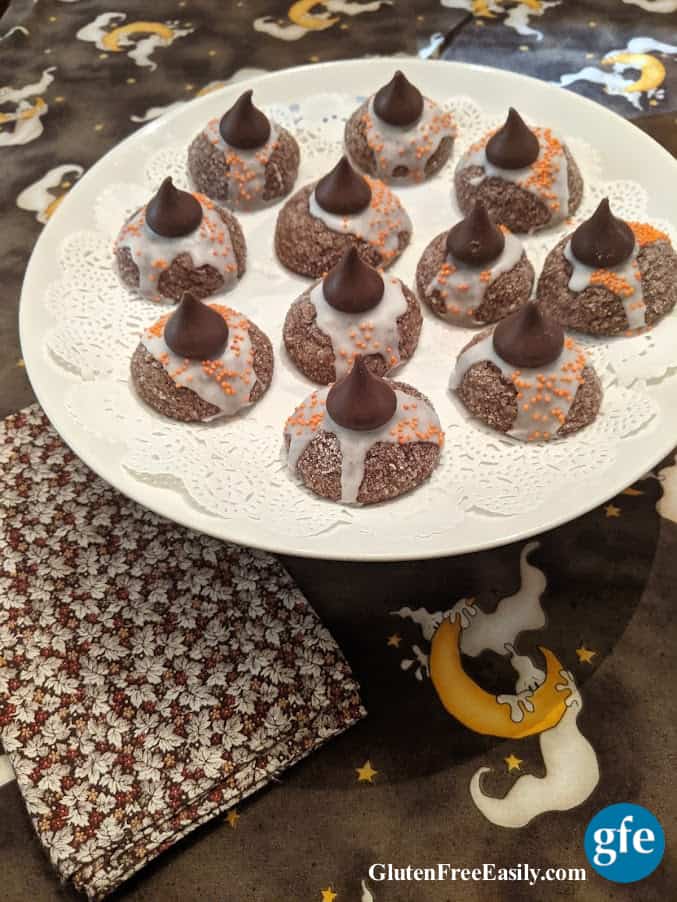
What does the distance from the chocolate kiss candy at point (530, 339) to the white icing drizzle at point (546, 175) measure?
526 millimetres

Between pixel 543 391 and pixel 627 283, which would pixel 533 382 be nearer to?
pixel 543 391

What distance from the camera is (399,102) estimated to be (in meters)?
1.98

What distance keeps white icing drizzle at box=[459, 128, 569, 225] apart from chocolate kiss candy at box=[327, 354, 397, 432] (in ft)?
2.50

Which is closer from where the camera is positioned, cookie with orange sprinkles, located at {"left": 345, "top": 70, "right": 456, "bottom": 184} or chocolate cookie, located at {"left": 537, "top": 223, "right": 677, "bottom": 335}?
chocolate cookie, located at {"left": 537, "top": 223, "right": 677, "bottom": 335}

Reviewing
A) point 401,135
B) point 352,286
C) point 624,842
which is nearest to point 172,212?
point 352,286

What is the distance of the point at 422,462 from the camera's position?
4.77 feet

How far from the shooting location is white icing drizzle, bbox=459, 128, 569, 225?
1.88 meters

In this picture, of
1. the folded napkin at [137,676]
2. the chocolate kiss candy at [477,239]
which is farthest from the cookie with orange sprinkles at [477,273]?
the folded napkin at [137,676]

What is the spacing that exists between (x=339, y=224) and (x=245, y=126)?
1.21 ft

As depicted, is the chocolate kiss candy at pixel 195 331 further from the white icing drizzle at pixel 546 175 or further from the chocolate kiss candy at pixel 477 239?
the white icing drizzle at pixel 546 175

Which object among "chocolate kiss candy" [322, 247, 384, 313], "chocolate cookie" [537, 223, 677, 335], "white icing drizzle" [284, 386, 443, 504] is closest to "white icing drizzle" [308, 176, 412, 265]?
"chocolate kiss candy" [322, 247, 384, 313]

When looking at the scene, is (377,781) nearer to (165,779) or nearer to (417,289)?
(165,779)

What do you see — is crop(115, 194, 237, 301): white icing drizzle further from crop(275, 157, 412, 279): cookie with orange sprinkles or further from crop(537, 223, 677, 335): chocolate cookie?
Result: crop(537, 223, 677, 335): chocolate cookie

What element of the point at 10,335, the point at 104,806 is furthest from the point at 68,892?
the point at 10,335
